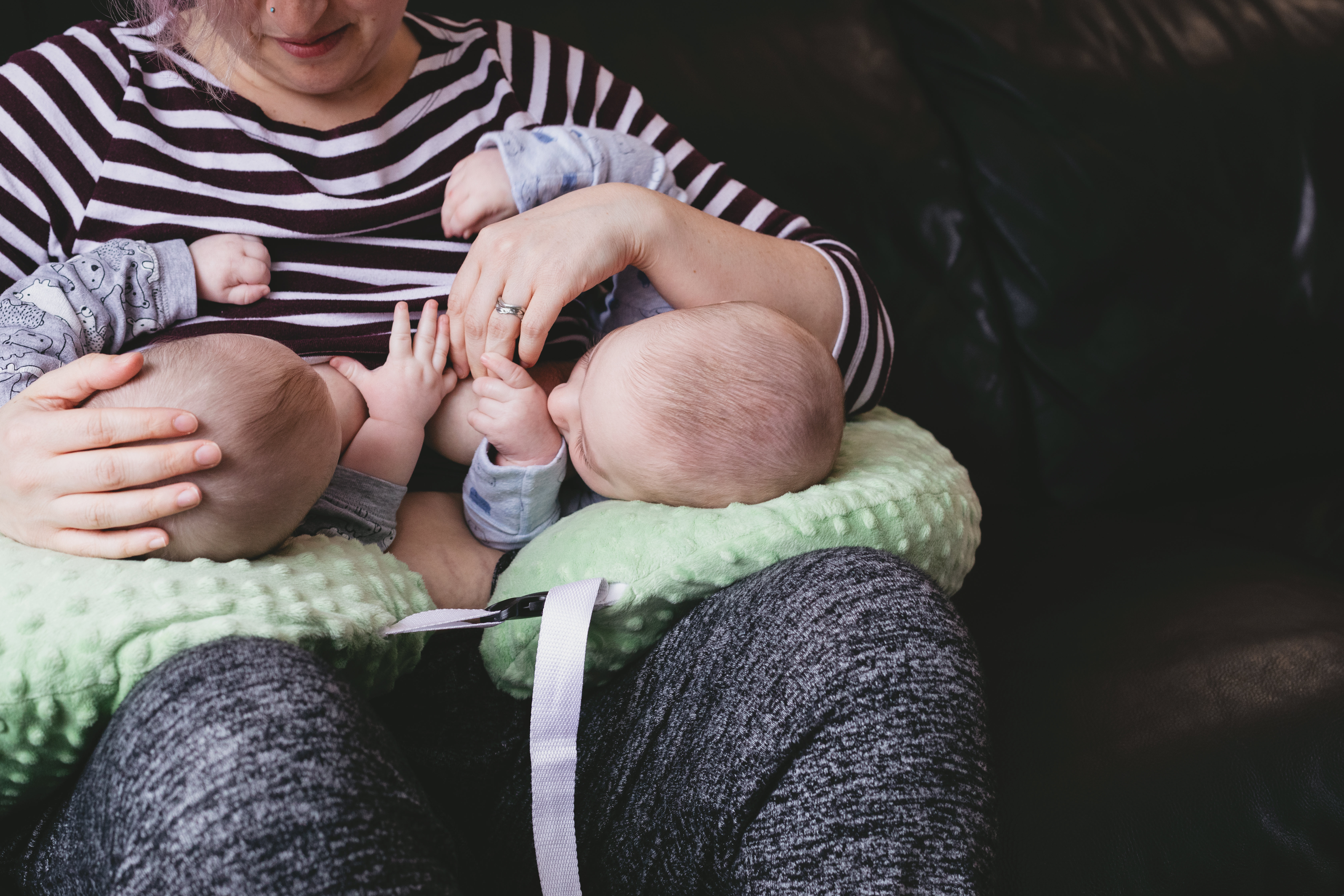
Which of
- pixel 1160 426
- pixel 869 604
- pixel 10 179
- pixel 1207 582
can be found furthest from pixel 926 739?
pixel 1160 426

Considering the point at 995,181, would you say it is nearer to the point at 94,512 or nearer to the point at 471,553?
the point at 471,553

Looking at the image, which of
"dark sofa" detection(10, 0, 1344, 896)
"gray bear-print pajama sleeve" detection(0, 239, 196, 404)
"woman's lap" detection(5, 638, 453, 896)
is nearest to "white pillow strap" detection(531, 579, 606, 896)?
"woman's lap" detection(5, 638, 453, 896)

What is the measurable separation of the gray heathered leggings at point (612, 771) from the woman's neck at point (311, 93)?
511mm

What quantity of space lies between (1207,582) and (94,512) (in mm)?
1070

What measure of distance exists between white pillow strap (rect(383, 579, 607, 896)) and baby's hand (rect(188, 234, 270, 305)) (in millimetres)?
371

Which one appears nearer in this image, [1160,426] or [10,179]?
[10,179]

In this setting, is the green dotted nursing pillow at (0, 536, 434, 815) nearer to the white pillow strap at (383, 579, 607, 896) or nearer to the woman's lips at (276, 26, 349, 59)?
the white pillow strap at (383, 579, 607, 896)

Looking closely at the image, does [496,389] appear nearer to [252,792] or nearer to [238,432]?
[238,432]

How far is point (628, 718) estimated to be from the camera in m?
0.65

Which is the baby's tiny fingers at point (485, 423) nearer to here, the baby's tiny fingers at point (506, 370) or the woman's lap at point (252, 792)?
the baby's tiny fingers at point (506, 370)

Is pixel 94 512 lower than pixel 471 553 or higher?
higher

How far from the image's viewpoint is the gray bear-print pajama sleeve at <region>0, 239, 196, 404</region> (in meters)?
0.69

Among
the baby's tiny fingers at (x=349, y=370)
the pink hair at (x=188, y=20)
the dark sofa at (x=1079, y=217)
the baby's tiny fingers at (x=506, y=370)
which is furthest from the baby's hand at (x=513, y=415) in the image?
the dark sofa at (x=1079, y=217)

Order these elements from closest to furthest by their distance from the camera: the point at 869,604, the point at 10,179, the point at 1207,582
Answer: the point at 869,604 → the point at 10,179 → the point at 1207,582
